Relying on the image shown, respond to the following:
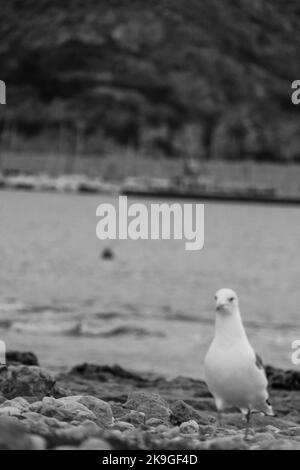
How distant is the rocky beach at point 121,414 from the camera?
512 cm

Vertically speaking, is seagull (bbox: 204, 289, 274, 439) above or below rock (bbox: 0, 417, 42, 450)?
above

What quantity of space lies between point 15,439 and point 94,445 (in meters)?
0.34

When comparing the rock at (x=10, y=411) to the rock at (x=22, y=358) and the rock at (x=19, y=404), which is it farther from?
the rock at (x=22, y=358)

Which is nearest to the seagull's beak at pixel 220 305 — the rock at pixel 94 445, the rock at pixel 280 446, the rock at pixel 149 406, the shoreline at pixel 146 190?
the rock at pixel 149 406

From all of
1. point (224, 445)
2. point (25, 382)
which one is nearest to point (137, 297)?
point (25, 382)

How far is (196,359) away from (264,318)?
9475 millimetres

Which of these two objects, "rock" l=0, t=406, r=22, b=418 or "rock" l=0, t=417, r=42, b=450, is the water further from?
"rock" l=0, t=417, r=42, b=450

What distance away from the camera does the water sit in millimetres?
20250

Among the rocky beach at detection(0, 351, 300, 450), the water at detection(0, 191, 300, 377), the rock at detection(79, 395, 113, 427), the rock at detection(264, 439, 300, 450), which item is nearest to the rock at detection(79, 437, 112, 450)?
the rocky beach at detection(0, 351, 300, 450)

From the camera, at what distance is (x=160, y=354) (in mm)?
19844

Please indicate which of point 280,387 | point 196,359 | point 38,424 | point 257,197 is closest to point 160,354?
point 196,359

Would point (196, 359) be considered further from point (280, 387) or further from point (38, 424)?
point (38, 424)

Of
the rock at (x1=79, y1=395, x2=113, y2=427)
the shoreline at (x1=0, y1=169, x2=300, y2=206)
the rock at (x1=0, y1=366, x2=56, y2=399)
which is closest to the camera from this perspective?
the rock at (x1=79, y1=395, x2=113, y2=427)

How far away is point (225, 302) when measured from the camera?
7.38 m
